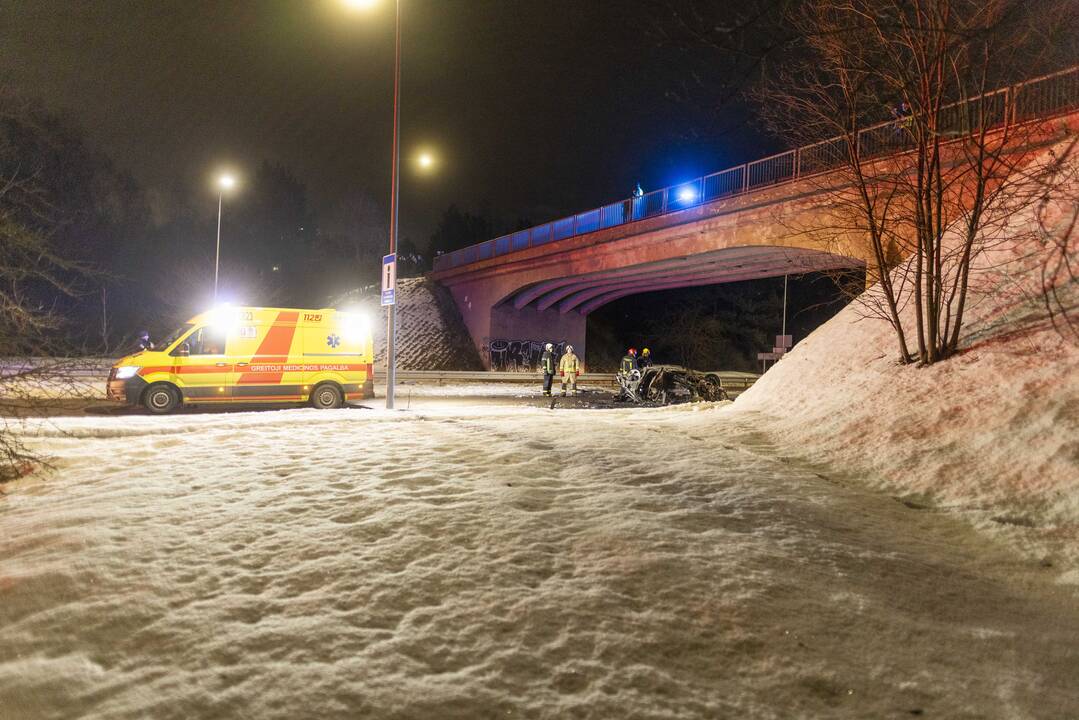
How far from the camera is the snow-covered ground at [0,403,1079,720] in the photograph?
8.86 feet

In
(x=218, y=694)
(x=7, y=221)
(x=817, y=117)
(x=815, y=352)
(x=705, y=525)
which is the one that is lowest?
(x=218, y=694)

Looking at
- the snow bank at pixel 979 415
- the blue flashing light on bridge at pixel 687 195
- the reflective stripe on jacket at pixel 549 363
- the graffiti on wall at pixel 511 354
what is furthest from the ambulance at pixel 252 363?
the graffiti on wall at pixel 511 354

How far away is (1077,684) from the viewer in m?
2.85

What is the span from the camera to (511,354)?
37938mm

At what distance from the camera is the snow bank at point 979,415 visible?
4.79 metres

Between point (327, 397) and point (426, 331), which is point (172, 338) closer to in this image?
point (327, 397)

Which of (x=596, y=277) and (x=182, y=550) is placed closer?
(x=182, y=550)

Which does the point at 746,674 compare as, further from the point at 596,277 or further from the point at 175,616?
the point at 596,277

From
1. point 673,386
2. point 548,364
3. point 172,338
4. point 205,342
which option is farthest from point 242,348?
point 673,386

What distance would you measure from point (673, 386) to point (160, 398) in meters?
12.7

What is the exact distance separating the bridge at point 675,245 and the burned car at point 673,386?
4.30 m

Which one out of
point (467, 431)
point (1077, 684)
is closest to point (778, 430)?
point (467, 431)

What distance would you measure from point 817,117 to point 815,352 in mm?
3951

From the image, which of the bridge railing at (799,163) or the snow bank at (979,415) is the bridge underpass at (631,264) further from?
the snow bank at (979,415)
